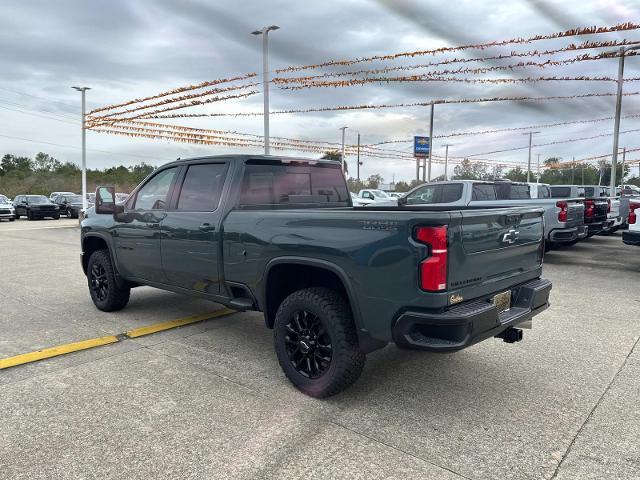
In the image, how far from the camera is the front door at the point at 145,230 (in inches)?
201

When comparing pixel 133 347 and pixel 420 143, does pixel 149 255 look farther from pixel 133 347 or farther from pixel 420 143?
pixel 420 143

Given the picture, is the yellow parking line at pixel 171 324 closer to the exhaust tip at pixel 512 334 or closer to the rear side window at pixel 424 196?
the exhaust tip at pixel 512 334

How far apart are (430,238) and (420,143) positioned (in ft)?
159

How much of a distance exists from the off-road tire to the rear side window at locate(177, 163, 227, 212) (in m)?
1.64

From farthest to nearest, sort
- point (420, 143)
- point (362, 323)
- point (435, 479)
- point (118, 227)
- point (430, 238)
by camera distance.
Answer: point (420, 143) < point (118, 227) < point (362, 323) < point (430, 238) < point (435, 479)

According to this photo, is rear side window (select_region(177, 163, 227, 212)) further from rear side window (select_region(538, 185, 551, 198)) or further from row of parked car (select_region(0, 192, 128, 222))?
row of parked car (select_region(0, 192, 128, 222))

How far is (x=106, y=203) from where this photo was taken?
18.0 feet

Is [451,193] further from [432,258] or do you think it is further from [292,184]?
[432,258]

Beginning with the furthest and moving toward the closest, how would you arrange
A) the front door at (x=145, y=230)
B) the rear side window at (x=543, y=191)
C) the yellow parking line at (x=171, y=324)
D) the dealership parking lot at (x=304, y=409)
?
the rear side window at (x=543, y=191), the yellow parking line at (x=171, y=324), the front door at (x=145, y=230), the dealership parking lot at (x=304, y=409)

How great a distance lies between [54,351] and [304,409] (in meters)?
2.64

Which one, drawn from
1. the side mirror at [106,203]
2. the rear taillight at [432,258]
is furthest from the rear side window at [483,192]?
the rear taillight at [432,258]

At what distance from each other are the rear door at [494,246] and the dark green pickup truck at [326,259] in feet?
0.04

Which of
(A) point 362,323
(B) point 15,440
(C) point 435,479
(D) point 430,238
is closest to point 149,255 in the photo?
(B) point 15,440

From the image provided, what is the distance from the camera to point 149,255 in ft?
17.0
